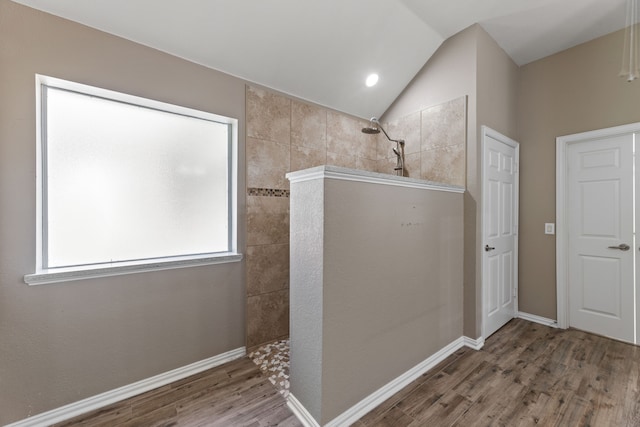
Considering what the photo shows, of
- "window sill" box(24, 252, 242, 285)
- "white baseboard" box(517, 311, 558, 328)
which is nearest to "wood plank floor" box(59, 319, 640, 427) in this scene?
"white baseboard" box(517, 311, 558, 328)

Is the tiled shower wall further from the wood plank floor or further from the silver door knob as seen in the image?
the silver door knob

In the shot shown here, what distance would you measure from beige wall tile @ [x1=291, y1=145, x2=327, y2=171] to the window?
0.59 metres

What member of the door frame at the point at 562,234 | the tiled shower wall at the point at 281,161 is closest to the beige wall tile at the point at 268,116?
the tiled shower wall at the point at 281,161

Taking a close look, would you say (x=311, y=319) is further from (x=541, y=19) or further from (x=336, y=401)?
(x=541, y=19)

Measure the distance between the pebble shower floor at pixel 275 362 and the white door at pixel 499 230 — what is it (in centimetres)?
190

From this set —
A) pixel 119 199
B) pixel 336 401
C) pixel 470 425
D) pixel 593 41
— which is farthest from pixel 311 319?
pixel 593 41

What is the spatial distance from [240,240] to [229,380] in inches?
41.9

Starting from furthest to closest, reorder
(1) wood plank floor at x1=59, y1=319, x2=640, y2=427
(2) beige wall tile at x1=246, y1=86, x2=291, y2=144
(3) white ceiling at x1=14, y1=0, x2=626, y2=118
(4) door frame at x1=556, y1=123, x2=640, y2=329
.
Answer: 1. (4) door frame at x1=556, y1=123, x2=640, y2=329
2. (2) beige wall tile at x1=246, y1=86, x2=291, y2=144
3. (3) white ceiling at x1=14, y1=0, x2=626, y2=118
4. (1) wood plank floor at x1=59, y1=319, x2=640, y2=427

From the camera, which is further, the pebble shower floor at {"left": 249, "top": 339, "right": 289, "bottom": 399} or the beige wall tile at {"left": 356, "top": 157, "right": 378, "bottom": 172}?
the beige wall tile at {"left": 356, "top": 157, "right": 378, "bottom": 172}

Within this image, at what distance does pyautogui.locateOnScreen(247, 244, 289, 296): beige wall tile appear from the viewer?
238 cm

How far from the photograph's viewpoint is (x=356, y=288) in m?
1.65

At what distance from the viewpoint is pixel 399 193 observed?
1.91 metres

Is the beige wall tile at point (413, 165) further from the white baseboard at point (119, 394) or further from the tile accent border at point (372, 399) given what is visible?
the white baseboard at point (119, 394)

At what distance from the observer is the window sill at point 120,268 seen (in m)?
1.57
